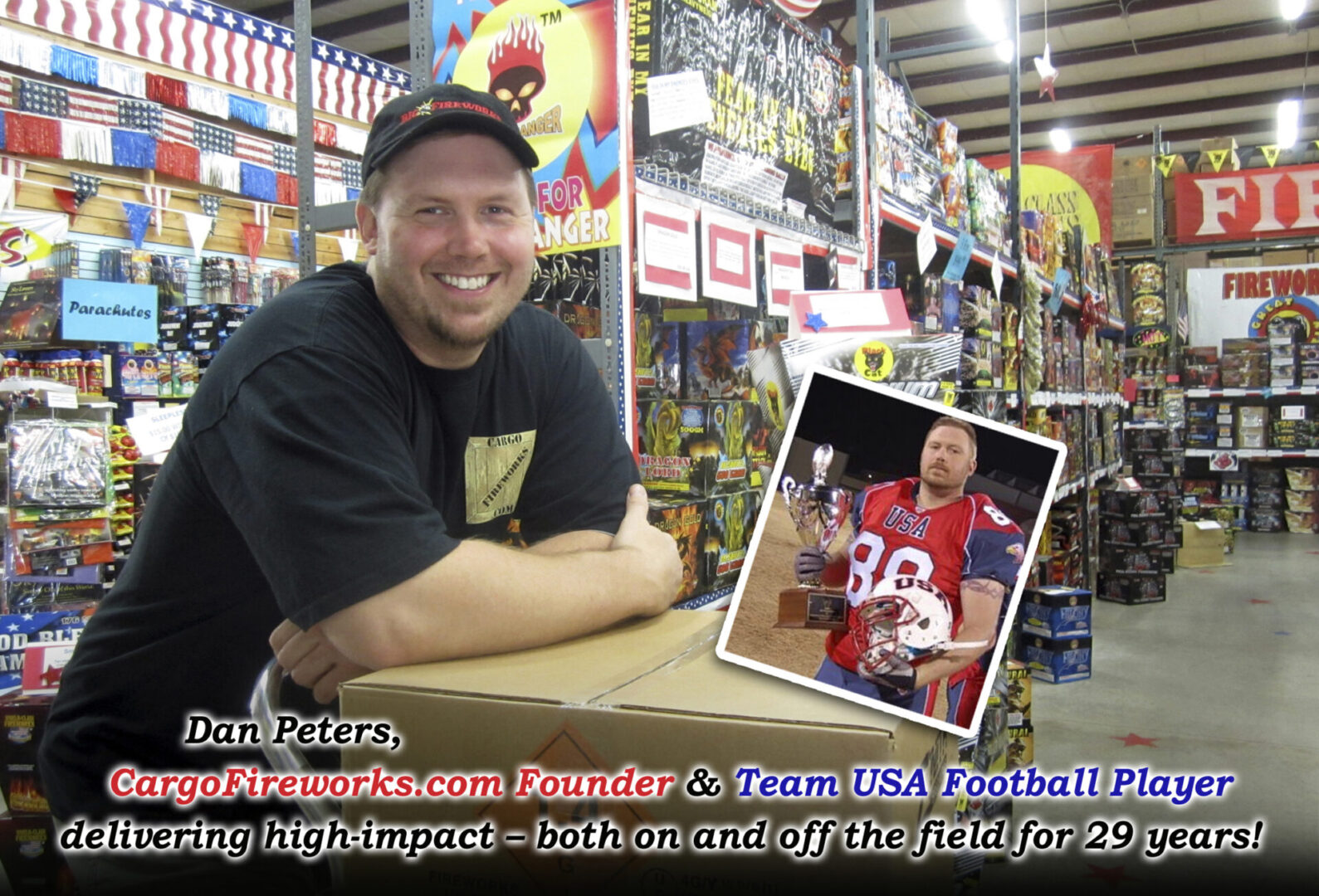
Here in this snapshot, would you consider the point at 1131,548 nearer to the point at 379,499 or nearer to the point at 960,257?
the point at 960,257

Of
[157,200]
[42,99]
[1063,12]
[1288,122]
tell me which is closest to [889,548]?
[157,200]

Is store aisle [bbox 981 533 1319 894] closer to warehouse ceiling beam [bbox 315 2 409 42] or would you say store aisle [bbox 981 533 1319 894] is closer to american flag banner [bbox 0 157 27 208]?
american flag banner [bbox 0 157 27 208]

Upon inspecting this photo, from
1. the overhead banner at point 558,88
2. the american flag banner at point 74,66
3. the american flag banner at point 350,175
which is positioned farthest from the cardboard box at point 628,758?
the american flag banner at point 350,175

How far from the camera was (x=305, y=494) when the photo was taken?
43.4 inches

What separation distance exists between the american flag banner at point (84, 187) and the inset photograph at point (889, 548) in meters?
7.41

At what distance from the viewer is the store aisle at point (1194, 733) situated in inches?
112

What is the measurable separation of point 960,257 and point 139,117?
675 centimetres

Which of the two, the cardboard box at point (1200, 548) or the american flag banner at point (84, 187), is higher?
the american flag banner at point (84, 187)

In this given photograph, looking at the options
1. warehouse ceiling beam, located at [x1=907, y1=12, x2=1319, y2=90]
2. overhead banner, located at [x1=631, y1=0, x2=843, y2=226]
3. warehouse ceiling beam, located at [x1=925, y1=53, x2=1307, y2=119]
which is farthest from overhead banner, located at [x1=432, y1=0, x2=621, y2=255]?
warehouse ceiling beam, located at [x1=907, y1=12, x2=1319, y2=90]

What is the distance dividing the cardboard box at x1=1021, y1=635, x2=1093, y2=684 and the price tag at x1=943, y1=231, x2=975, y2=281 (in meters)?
1.95

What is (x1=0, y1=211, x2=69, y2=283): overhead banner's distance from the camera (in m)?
6.25

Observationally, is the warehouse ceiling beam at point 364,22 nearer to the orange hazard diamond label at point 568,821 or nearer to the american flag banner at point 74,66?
the american flag banner at point 74,66

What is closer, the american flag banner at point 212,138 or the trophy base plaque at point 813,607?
the trophy base plaque at point 813,607

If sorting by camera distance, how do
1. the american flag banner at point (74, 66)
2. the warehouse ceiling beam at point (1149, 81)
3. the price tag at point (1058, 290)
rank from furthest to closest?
the warehouse ceiling beam at point (1149, 81) → the american flag banner at point (74, 66) → the price tag at point (1058, 290)
